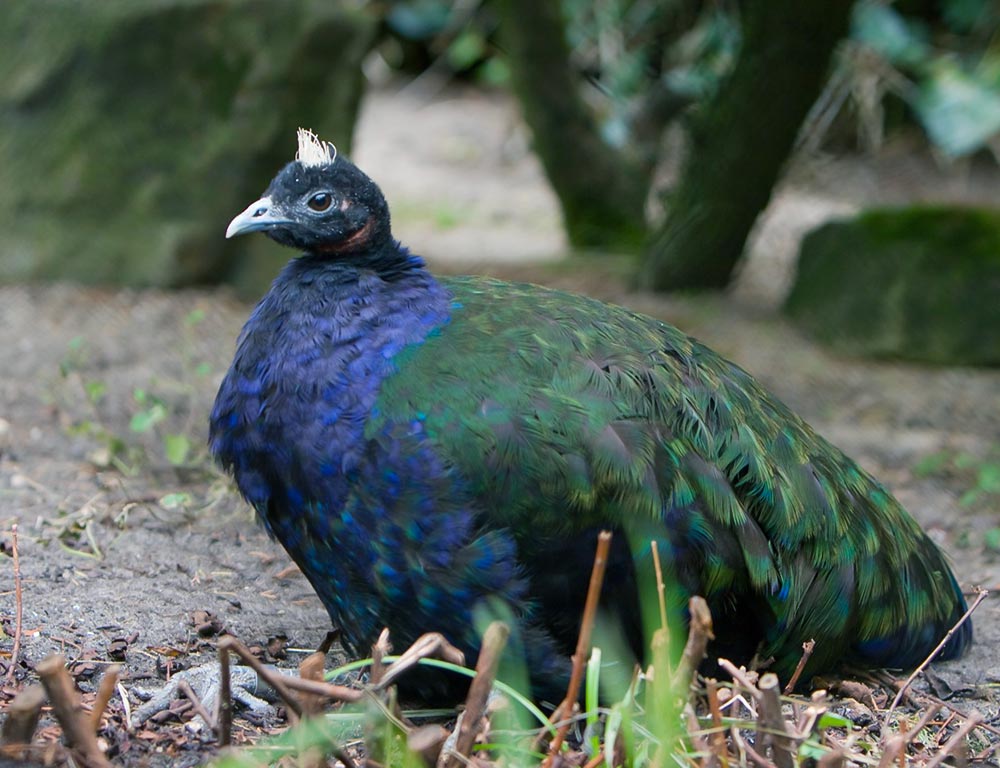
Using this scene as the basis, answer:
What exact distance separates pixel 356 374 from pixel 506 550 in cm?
48

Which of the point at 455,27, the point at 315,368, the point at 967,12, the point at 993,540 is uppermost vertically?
the point at 455,27

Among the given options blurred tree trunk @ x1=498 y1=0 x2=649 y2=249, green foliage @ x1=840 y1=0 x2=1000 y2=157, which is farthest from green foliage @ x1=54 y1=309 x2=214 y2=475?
green foliage @ x1=840 y1=0 x2=1000 y2=157

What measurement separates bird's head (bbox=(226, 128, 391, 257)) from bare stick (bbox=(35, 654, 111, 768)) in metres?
1.19

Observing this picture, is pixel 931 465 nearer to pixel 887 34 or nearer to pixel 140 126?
pixel 140 126

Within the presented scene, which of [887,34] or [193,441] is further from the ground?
[887,34]

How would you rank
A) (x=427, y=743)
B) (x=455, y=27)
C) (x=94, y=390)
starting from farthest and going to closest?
(x=455, y=27)
(x=94, y=390)
(x=427, y=743)

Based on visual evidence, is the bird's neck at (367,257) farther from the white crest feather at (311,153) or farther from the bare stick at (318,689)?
the bare stick at (318,689)

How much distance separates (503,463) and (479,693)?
588mm

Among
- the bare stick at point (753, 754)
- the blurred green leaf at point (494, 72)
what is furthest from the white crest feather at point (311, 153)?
the blurred green leaf at point (494, 72)

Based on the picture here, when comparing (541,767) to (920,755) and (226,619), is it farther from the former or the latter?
(226,619)

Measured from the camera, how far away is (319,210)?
9.99 feet

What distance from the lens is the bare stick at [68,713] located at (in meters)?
2.09

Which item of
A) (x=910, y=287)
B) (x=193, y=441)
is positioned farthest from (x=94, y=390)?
(x=910, y=287)

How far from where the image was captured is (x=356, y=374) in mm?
2770
